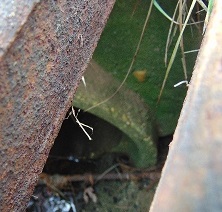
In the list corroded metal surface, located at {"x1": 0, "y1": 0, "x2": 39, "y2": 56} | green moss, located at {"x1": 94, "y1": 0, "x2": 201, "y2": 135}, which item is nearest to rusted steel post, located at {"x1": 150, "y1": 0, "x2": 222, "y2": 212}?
corroded metal surface, located at {"x1": 0, "y1": 0, "x2": 39, "y2": 56}

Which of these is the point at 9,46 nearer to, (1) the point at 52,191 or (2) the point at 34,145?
(2) the point at 34,145

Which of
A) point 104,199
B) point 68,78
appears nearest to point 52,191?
point 104,199

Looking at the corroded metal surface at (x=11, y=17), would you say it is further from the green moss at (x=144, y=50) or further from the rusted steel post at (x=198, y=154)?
the green moss at (x=144, y=50)

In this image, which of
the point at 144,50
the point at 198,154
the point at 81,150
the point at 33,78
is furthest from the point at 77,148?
the point at 198,154

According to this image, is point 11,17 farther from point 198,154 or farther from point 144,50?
point 144,50

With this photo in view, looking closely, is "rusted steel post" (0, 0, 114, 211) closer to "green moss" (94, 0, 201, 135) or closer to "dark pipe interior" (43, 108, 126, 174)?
"green moss" (94, 0, 201, 135)

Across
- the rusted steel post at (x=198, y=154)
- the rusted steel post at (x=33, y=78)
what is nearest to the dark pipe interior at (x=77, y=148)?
the rusted steel post at (x=33, y=78)
